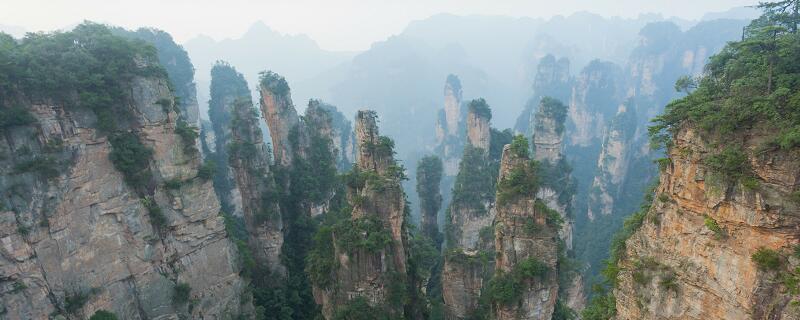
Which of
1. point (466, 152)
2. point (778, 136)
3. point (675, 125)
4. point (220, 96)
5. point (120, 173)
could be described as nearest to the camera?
point (778, 136)

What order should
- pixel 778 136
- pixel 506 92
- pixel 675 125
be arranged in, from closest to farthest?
pixel 778 136
pixel 675 125
pixel 506 92

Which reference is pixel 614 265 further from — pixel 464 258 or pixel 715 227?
pixel 464 258

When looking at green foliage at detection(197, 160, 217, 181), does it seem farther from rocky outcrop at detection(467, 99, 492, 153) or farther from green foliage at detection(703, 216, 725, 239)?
rocky outcrop at detection(467, 99, 492, 153)

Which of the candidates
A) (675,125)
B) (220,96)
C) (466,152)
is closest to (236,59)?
(220,96)

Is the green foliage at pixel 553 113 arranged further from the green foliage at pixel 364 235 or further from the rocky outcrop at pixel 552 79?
the rocky outcrop at pixel 552 79

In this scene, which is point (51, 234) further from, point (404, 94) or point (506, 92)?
point (506, 92)

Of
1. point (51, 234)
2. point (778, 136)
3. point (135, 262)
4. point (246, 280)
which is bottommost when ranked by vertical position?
point (246, 280)
